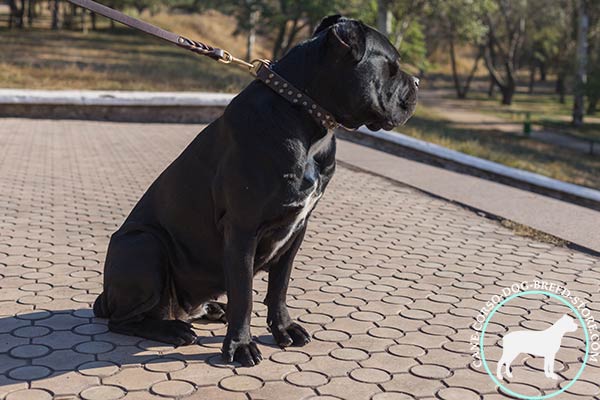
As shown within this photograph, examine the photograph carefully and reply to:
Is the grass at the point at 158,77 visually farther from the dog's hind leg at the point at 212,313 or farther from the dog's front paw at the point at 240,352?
the dog's front paw at the point at 240,352

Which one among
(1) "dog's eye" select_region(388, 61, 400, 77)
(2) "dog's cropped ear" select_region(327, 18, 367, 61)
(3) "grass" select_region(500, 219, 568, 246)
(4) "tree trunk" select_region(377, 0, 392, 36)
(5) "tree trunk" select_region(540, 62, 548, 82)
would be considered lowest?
(3) "grass" select_region(500, 219, 568, 246)

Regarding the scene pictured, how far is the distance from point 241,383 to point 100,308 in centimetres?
114

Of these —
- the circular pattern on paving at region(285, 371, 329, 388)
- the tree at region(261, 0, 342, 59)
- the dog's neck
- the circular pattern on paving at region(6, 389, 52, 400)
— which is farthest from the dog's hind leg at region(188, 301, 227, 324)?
the tree at region(261, 0, 342, 59)

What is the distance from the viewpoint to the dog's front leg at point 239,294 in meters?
3.27

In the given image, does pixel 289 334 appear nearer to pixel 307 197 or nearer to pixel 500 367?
pixel 307 197

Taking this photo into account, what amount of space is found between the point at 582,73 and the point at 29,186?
23.7 m

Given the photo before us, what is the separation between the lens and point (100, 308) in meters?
4.02

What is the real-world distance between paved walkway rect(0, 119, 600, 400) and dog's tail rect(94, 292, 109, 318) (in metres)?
0.06

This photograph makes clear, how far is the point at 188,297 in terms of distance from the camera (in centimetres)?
374

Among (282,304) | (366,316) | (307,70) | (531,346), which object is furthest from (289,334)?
(307,70)

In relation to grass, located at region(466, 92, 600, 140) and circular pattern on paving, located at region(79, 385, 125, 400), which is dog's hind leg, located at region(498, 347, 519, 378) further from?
grass, located at region(466, 92, 600, 140)

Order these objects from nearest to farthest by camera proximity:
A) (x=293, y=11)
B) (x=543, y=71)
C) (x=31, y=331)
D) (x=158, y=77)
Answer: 1. (x=31, y=331)
2. (x=158, y=77)
3. (x=293, y=11)
4. (x=543, y=71)

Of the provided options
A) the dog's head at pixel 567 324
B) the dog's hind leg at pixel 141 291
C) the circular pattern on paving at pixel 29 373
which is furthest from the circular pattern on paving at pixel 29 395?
the dog's head at pixel 567 324

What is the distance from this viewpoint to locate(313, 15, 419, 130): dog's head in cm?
310
